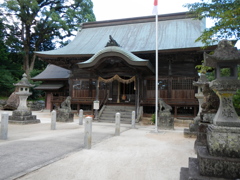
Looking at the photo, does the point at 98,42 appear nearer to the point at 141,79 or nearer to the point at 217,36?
Result: the point at 141,79

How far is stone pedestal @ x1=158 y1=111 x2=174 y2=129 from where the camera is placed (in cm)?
1066

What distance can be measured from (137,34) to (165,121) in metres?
10.6

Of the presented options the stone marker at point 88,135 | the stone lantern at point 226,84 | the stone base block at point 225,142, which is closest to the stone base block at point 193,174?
the stone base block at point 225,142

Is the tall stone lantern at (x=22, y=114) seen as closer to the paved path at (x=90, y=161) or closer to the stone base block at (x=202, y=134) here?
the paved path at (x=90, y=161)

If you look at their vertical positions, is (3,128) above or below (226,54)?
below

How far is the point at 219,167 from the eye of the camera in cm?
272

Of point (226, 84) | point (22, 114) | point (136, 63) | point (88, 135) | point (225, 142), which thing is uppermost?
point (136, 63)

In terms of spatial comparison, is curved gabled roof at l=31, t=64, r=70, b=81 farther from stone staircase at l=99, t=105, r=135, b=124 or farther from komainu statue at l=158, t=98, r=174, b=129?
komainu statue at l=158, t=98, r=174, b=129

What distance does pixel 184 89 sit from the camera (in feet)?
46.9

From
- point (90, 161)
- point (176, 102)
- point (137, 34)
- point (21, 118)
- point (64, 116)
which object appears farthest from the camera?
point (137, 34)

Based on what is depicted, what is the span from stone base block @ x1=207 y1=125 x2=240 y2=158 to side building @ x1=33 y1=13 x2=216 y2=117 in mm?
9315

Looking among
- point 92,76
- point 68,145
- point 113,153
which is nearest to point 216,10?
point 113,153

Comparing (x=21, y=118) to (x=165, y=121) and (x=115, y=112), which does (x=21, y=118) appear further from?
(x=165, y=121)

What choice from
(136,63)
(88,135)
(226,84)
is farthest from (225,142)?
(136,63)
